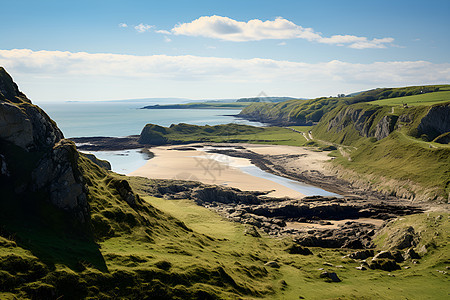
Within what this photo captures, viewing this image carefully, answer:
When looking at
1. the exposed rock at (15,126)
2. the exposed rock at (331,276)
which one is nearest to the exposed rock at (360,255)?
the exposed rock at (331,276)

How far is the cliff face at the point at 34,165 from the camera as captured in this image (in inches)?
1238

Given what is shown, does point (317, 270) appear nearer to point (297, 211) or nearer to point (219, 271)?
point (219, 271)

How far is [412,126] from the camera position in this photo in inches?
4993

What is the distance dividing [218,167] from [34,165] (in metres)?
102

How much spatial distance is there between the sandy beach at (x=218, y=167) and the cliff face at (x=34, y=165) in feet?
218

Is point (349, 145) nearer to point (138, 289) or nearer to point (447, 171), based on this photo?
point (447, 171)

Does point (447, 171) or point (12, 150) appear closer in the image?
point (12, 150)

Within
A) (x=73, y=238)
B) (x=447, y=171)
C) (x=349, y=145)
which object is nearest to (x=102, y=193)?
(x=73, y=238)

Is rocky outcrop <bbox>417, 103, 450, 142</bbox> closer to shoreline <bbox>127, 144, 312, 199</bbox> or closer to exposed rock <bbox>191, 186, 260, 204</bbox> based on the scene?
shoreline <bbox>127, 144, 312, 199</bbox>

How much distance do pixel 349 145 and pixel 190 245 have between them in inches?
5557

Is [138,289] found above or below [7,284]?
below

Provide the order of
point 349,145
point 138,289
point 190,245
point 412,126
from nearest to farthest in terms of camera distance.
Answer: point 138,289 < point 190,245 < point 412,126 < point 349,145

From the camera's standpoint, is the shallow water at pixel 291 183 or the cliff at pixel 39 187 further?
the shallow water at pixel 291 183

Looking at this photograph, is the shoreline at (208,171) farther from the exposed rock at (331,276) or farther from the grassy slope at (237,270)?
the exposed rock at (331,276)
